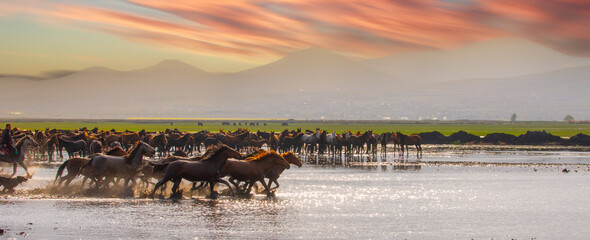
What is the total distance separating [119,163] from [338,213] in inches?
315

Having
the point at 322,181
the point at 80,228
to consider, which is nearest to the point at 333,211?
the point at 80,228

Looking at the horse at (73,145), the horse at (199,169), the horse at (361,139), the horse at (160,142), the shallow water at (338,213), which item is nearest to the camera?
the shallow water at (338,213)

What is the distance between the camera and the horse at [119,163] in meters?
22.8

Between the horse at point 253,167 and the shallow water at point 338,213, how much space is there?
2.22ft

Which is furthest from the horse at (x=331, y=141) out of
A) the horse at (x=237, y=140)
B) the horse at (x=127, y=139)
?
the horse at (x=127, y=139)

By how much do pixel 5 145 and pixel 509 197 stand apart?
786 inches

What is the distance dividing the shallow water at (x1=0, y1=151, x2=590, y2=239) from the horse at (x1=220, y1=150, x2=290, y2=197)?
0.68m

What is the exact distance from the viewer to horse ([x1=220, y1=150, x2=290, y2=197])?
22.7 metres

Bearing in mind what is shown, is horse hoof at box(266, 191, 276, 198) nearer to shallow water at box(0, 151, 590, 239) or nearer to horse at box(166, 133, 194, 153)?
shallow water at box(0, 151, 590, 239)

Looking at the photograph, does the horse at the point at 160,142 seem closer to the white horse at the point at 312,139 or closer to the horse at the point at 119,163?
the white horse at the point at 312,139

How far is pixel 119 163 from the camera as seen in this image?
75.6 feet

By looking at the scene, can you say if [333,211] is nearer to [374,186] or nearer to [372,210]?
[372,210]

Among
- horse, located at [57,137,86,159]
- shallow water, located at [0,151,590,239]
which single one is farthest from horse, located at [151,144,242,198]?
horse, located at [57,137,86,159]

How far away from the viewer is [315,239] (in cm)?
1575
